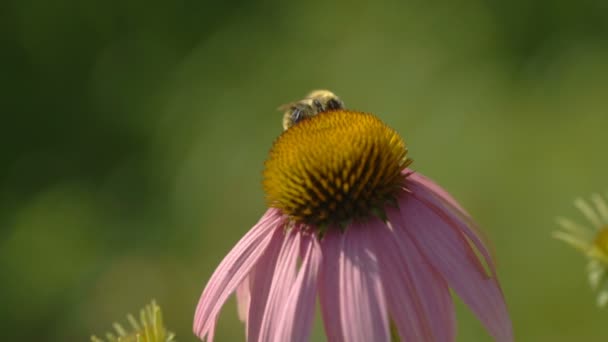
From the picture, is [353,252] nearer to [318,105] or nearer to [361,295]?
[361,295]

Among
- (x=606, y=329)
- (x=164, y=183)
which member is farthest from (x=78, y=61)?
(x=606, y=329)

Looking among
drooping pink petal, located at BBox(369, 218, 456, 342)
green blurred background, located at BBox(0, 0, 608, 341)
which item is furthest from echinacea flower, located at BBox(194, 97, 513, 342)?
green blurred background, located at BBox(0, 0, 608, 341)

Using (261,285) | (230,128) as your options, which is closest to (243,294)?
(261,285)

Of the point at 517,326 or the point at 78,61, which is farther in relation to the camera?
the point at 78,61

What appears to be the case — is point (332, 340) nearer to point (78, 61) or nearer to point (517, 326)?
point (517, 326)

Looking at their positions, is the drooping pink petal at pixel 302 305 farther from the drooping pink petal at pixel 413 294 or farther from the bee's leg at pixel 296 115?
the bee's leg at pixel 296 115
